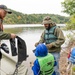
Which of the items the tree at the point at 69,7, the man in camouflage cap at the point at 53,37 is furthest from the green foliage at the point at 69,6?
the man in camouflage cap at the point at 53,37

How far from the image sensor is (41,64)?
3215mm

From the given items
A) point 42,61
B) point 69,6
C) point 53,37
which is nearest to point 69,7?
point 69,6

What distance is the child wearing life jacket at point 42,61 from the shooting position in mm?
3168

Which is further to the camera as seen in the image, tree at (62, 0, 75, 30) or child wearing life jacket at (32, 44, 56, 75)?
tree at (62, 0, 75, 30)

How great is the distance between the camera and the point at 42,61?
3.21 meters

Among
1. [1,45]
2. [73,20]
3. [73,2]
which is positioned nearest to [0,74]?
[1,45]

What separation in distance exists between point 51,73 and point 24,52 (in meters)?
0.59

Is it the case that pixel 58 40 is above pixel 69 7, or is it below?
above

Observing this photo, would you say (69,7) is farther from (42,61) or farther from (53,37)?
(42,61)

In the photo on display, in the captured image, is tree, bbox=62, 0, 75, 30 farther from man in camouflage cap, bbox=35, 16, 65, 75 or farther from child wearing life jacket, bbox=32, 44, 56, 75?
child wearing life jacket, bbox=32, 44, 56, 75

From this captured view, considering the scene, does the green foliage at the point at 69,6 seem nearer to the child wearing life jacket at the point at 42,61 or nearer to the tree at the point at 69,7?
the tree at the point at 69,7

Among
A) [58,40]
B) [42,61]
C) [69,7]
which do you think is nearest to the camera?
[42,61]

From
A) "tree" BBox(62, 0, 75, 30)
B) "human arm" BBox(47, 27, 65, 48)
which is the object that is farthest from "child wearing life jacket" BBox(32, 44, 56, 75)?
"tree" BBox(62, 0, 75, 30)

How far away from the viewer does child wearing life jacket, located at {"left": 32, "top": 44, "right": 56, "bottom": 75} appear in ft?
10.4
